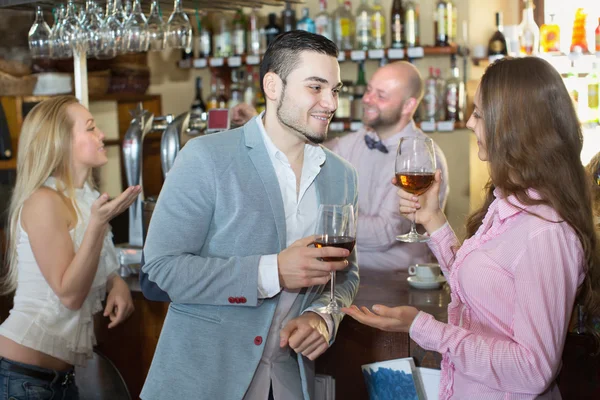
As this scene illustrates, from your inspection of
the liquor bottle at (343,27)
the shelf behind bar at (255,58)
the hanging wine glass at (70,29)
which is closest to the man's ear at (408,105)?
→ the shelf behind bar at (255,58)

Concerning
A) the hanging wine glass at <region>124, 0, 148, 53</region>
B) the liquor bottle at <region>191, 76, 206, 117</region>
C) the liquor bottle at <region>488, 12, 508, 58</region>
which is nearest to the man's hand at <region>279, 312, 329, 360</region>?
the hanging wine glass at <region>124, 0, 148, 53</region>

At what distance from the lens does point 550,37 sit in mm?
4496

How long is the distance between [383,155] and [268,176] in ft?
6.18

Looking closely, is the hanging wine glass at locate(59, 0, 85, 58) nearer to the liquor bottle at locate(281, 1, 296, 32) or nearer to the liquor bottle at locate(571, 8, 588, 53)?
the liquor bottle at locate(281, 1, 296, 32)

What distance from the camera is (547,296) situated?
1495 millimetres

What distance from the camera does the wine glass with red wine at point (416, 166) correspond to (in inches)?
81.9

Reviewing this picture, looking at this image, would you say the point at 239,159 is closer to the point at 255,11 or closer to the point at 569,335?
the point at 569,335

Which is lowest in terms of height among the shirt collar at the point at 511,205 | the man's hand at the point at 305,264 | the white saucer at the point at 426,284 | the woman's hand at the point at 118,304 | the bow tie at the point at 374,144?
the woman's hand at the point at 118,304

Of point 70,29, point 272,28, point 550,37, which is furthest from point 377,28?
point 70,29

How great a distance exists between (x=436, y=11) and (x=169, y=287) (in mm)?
3439

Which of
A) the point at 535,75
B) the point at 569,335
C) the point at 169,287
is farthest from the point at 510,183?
the point at 169,287

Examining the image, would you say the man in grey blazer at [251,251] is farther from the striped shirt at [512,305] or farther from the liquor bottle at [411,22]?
the liquor bottle at [411,22]

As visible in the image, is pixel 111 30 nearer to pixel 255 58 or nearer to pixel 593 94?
pixel 255 58

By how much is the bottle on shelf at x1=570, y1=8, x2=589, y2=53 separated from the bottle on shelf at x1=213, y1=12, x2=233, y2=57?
7.48 feet
